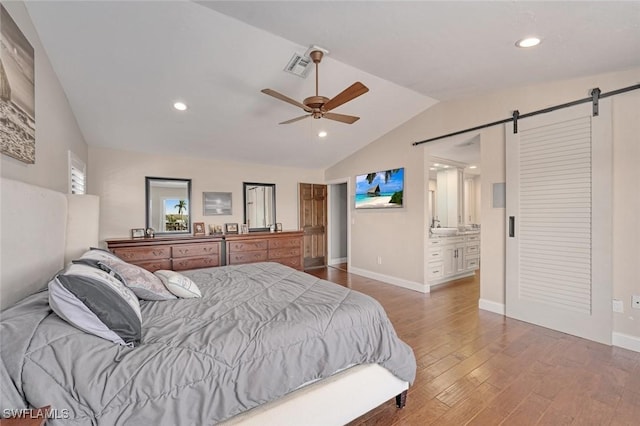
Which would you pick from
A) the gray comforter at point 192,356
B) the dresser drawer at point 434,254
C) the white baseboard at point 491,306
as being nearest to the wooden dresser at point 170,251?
the gray comforter at point 192,356

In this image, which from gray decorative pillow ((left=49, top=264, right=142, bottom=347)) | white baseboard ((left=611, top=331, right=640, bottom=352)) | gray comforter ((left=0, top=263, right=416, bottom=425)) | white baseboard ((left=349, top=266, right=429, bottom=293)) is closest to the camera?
gray comforter ((left=0, top=263, right=416, bottom=425))

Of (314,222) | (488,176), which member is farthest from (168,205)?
(488,176)

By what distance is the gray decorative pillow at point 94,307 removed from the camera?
3.74 ft

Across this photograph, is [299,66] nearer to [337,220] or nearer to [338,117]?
[338,117]

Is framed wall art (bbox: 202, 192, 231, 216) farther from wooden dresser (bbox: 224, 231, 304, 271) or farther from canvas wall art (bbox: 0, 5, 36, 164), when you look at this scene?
canvas wall art (bbox: 0, 5, 36, 164)

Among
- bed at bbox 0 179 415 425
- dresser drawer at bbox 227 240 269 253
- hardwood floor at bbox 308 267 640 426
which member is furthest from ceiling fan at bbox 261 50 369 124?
dresser drawer at bbox 227 240 269 253

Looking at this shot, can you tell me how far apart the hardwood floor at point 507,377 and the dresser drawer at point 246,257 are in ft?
8.46

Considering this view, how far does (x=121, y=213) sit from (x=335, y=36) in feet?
12.9

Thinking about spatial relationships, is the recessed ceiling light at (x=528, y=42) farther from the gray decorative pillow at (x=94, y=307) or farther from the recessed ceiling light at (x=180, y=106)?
the recessed ceiling light at (x=180, y=106)

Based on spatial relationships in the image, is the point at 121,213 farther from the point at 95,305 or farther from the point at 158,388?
the point at 158,388

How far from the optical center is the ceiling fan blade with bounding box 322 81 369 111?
220 centimetres

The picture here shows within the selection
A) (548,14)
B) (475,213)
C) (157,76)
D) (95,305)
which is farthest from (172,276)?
(475,213)

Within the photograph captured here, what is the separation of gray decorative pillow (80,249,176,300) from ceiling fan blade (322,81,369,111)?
1.99m

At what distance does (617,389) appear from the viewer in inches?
75.6
